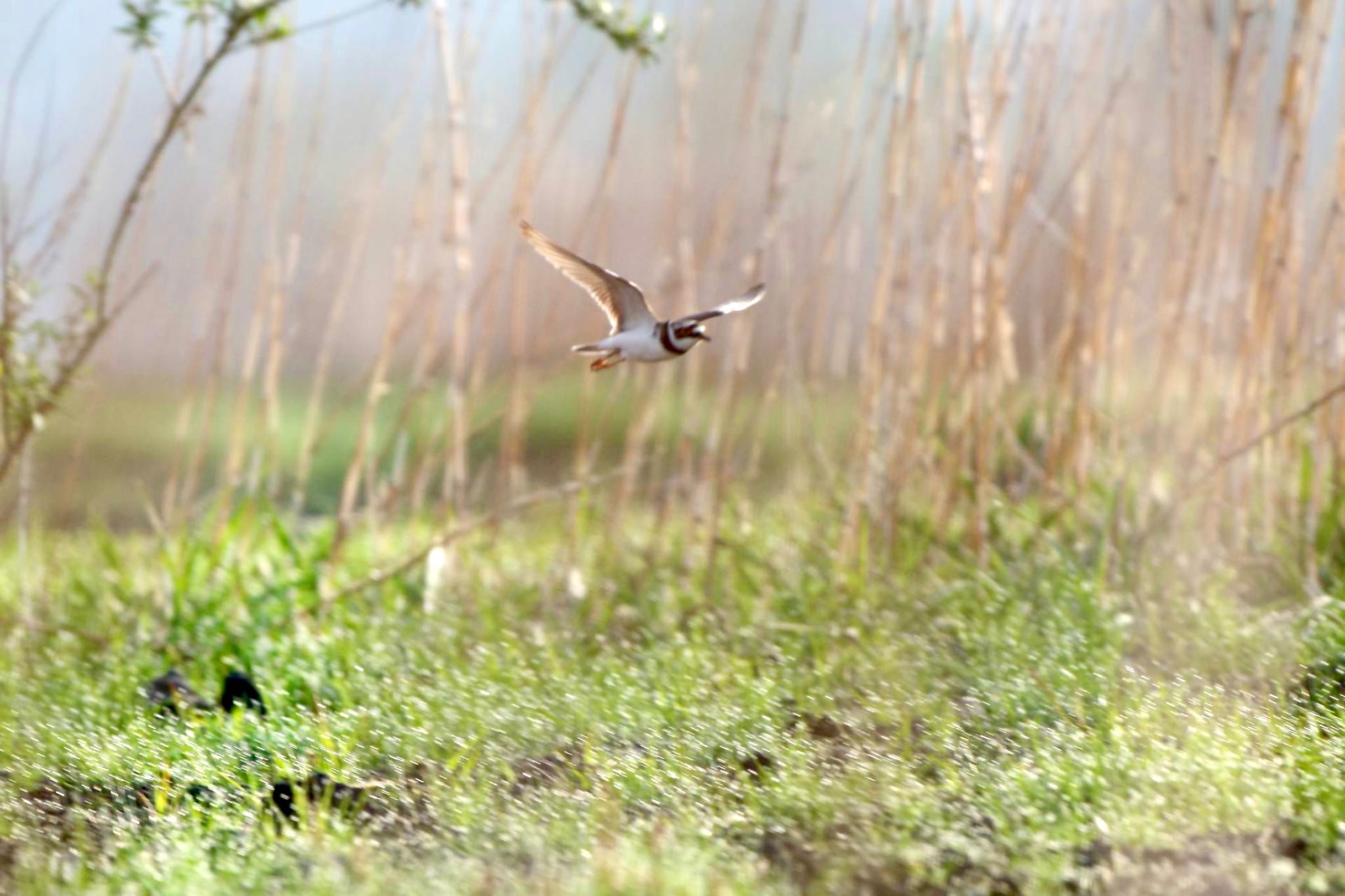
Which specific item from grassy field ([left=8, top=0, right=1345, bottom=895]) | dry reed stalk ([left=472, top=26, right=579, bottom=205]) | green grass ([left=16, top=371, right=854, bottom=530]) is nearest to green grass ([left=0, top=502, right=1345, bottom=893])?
grassy field ([left=8, top=0, right=1345, bottom=895])

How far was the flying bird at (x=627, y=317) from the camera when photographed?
163 centimetres

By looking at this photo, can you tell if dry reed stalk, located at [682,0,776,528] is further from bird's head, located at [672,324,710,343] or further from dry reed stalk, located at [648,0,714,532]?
bird's head, located at [672,324,710,343]

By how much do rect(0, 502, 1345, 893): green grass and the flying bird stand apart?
54cm

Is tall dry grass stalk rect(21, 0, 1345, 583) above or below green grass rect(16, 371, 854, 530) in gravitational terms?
above

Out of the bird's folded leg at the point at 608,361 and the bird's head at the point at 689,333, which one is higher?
the bird's head at the point at 689,333

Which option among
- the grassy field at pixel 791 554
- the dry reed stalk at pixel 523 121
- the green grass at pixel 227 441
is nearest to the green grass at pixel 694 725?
the grassy field at pixel 791 554

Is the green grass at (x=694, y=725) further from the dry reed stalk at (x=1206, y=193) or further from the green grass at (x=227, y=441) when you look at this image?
the green grass at (x=227, y=441)

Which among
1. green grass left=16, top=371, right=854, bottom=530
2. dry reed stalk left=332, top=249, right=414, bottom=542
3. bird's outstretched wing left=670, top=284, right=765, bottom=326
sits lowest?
green grass left=16, top=371, right=854, bottom=530

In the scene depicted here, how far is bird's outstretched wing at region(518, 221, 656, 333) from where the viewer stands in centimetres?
173

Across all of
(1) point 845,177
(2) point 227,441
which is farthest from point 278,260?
(2) point 227,441

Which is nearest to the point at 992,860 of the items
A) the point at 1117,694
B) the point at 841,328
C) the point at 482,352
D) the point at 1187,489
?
the point at 1117,694

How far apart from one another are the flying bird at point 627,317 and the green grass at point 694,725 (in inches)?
21.2

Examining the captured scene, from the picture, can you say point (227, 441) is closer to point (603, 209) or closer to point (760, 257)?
point (603, 209)

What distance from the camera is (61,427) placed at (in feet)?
21.1
